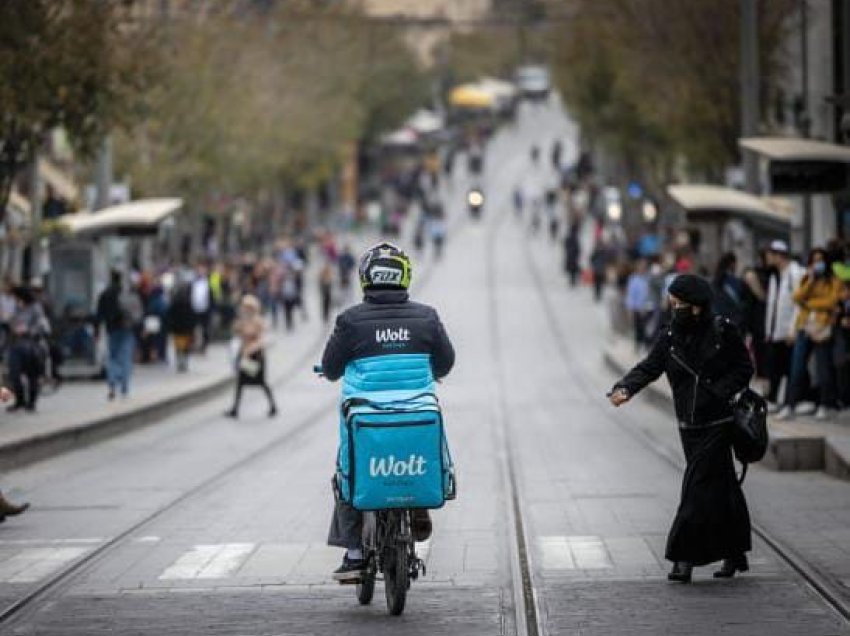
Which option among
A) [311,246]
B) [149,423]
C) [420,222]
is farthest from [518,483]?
[311,246]

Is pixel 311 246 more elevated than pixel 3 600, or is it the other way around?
pixel 3 600

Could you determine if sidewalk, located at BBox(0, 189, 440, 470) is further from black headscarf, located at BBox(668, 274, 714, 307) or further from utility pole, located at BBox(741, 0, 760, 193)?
black headscarf, located at BBox(668, 274, 714, 307)

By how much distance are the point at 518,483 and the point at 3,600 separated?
8558 millimetres

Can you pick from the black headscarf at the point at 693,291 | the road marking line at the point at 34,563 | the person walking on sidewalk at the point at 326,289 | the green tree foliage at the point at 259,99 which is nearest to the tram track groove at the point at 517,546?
the black headscarf at the point at 693,291

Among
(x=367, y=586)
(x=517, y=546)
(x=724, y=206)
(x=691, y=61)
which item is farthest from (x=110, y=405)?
(x=367, y=586)

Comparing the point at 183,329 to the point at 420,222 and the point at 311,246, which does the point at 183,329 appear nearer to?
the point at 420,222

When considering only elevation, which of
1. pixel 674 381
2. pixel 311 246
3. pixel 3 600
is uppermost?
pixel 674 381

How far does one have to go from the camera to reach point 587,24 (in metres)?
68.5

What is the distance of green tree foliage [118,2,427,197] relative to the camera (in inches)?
2469

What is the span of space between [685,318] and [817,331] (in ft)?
35.2

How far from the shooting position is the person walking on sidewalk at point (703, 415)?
1377 centimetres

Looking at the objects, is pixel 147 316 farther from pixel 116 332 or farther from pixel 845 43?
pixel 845 43

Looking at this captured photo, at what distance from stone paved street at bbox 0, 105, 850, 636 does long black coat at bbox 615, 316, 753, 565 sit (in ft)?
0.88

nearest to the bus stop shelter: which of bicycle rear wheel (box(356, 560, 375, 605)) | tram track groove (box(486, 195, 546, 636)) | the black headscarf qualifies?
tram track groove (box(486, 195, 546, 636))
